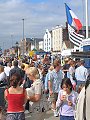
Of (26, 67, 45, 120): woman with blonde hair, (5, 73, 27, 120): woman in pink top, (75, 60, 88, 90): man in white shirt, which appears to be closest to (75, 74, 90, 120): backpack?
(5, 73, 27, 120): woman in pink top

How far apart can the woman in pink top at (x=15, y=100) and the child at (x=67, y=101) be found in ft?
2.19

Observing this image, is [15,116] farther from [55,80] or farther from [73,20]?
[73,20]

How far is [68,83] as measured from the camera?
6035 millimetres

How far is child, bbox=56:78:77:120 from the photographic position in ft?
19.8

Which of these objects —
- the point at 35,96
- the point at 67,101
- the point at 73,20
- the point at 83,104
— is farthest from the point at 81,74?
the point at 73,20

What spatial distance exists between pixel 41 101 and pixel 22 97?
0.73 m

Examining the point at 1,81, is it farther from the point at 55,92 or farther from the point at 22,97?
the point at 22,97

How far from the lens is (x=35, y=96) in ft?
20.7

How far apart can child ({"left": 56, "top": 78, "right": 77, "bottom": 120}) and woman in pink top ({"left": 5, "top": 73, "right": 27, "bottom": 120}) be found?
2.19ft

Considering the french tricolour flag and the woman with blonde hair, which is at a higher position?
the french tricolour flag

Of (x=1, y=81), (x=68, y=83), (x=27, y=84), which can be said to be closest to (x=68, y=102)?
(x=68, y=83)

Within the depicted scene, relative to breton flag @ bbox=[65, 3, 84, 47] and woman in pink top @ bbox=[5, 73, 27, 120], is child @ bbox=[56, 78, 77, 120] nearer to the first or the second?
woman in pink top @ bbox=[5, 73, 27, 120]

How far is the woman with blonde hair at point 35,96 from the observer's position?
630 centimetres

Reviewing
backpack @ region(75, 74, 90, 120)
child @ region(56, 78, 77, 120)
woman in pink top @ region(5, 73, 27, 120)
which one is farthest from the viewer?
child @ region(56, 78, 77, 120)
